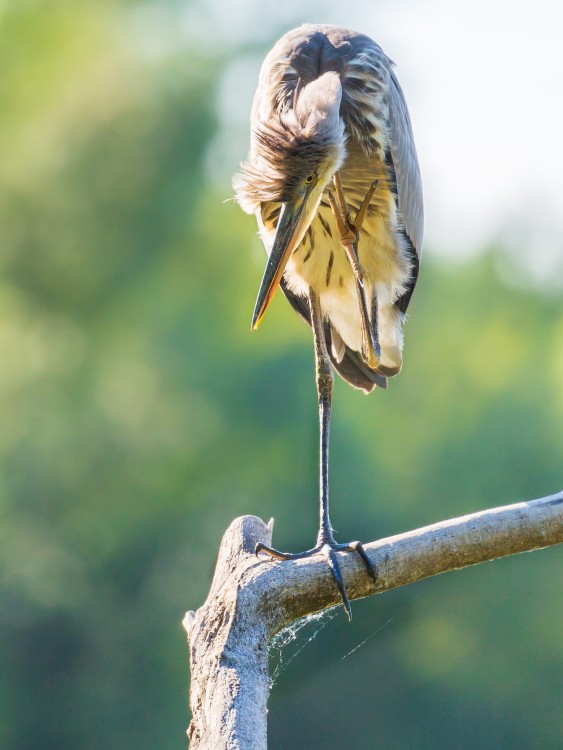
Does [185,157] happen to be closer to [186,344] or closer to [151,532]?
[186,344]

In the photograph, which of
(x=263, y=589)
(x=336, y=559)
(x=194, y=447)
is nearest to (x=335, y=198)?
(x=336, y=559)

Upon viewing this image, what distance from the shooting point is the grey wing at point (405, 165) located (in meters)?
2.99

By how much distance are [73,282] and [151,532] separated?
254 centimetres

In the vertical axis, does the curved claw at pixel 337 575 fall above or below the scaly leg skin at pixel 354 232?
below

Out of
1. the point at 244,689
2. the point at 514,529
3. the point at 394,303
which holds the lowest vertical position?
the point at 244,689

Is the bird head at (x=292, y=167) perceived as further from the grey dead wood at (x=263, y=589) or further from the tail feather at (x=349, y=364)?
the tail feather at (x=349, y=364)

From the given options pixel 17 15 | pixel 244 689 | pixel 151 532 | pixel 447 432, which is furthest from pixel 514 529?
pixel 17 15

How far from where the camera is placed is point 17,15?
425 inches

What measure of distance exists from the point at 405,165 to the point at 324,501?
1.04 meters

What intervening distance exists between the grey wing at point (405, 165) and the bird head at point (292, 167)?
1.41 feet

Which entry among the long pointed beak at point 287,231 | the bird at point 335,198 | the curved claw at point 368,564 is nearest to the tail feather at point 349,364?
the bird at point 335,198

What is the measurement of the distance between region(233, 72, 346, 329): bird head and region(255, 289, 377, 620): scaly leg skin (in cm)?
59

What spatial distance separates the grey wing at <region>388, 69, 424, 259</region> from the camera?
9.82 feet

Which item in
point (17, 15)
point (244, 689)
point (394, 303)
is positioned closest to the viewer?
point (244, 689)
